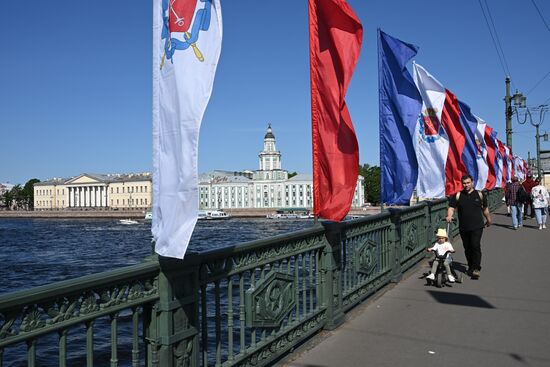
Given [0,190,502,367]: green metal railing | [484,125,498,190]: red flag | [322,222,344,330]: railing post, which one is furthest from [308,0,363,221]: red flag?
[484,125,498,190]: red flag

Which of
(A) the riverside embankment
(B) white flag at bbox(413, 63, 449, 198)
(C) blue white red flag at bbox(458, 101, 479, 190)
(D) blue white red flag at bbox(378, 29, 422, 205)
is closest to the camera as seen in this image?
(D) blue white red flag at bbox(378, 29, 422, 205)

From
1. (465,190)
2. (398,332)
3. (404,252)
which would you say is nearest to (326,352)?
(398,332)

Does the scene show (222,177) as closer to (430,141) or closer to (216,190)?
(216,190)

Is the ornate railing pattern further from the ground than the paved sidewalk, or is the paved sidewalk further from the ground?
the ornate railing pattern

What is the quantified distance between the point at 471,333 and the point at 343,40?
3.31 meters

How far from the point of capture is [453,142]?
12.1m

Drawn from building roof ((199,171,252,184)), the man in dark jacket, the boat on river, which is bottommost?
the boat on river

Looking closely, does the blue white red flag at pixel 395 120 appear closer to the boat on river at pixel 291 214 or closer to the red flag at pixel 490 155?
the red flag at pixel 490 155

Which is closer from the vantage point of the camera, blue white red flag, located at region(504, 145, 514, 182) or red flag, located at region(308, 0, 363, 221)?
red flag, located at region(308, 0, 363, 221)

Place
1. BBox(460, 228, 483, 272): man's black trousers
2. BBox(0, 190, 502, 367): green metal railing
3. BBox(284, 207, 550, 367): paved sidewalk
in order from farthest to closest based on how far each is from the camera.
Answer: BBox(460, 228, 483, 272): man's black trousers
BBox(284, 207, 550, 367): paved sidewalk
BBox(0, 190, 502, 367): green metal railing

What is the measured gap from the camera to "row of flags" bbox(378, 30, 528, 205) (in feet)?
26.8

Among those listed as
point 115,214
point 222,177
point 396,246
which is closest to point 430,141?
point 396,246

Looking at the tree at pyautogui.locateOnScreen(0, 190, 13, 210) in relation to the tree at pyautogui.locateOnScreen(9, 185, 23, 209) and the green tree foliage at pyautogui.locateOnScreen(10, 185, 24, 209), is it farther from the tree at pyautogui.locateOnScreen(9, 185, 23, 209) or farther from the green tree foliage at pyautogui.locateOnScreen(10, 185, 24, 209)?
the green tree foliage at pyautogui.locateOnScreen(10, 185, 24, 209)

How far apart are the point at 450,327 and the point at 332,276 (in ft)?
4.48
